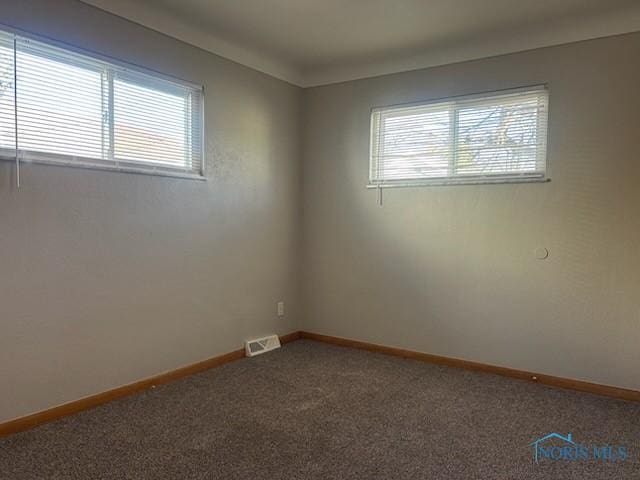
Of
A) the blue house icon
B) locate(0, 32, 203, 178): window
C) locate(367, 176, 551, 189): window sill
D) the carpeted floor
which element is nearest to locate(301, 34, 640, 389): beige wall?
locate(367, 176, 551, 189): window sill

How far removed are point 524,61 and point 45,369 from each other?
358 cm

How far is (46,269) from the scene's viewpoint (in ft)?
8.43

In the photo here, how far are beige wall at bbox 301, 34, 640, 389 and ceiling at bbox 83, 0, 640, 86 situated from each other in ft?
0.35

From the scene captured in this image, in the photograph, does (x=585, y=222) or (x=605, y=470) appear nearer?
(x=605, y=470)

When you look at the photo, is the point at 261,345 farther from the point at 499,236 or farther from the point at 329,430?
the point at 499,236

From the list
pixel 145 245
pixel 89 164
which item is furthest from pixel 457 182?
pixel 89 164

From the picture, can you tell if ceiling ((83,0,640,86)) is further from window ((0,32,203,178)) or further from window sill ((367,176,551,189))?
window sill ((367,176,551,189))

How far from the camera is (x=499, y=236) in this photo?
344cm

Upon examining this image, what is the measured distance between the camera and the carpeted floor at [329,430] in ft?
6.98

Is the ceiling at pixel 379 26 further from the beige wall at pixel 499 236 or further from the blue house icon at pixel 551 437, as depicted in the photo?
the blue house icon at pixel 551 437

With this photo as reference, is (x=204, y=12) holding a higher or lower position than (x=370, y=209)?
higher

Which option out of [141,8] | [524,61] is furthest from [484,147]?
[141,8]

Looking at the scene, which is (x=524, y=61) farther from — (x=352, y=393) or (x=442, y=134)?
(x=352, y=393)

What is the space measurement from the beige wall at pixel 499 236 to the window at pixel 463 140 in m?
0.08
